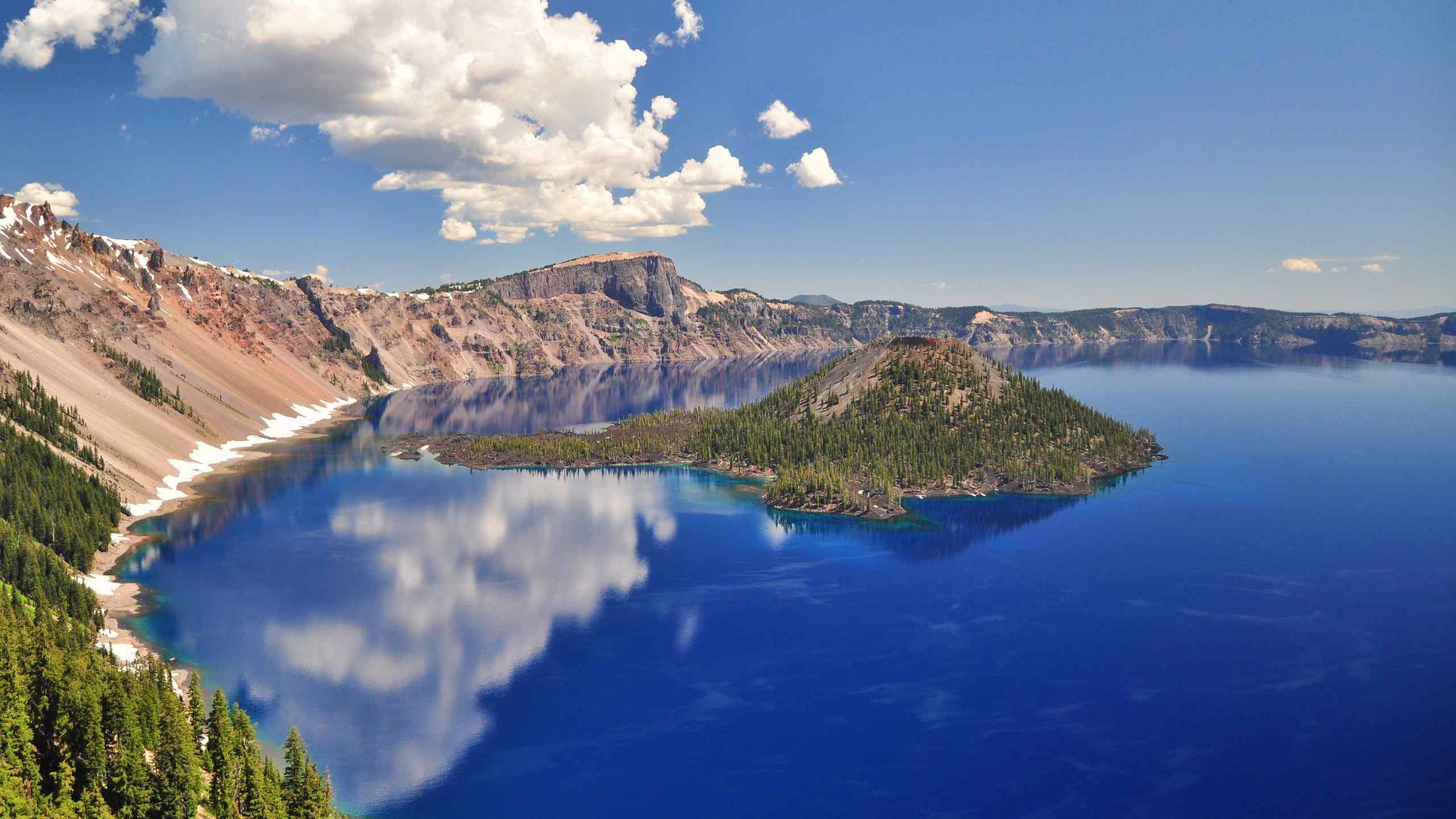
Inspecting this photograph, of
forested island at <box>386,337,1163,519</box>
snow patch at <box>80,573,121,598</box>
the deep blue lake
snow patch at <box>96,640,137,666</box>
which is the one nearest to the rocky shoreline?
forested island at <box>386,337,1163,519</box>

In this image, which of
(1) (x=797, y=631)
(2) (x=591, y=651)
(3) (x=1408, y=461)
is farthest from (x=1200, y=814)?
(3) (x=1408, y=461)

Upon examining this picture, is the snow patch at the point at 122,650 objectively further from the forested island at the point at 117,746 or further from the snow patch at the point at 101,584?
the snow patch at the point at 101,584

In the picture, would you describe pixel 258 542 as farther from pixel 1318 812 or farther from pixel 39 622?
pixel 1318 812

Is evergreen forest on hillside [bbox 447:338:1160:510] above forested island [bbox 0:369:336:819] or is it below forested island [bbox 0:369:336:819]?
above

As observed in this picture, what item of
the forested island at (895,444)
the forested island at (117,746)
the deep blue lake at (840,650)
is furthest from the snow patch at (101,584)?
the forested island at (895,444)

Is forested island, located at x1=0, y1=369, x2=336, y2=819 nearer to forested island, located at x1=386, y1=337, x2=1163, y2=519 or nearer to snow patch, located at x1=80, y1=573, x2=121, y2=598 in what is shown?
snow patch, located at x1=80, y1=573, x2=121, y2=598
